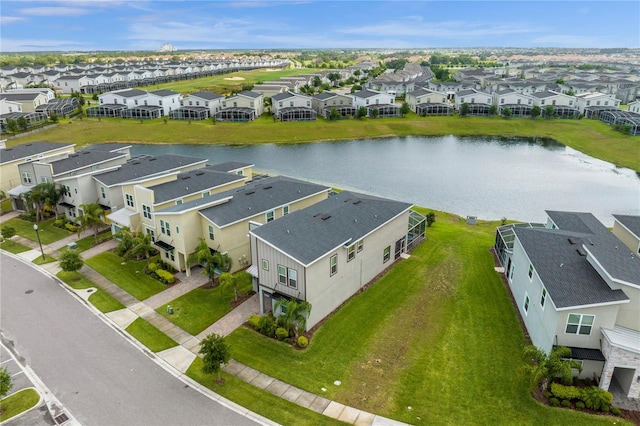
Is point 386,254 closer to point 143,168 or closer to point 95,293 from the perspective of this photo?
point 95,293

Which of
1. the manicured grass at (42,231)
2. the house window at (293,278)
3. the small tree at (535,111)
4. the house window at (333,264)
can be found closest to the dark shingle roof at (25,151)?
the manicured grass at (42,231)

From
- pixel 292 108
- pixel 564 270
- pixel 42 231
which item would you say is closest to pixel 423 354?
pixel 564 270

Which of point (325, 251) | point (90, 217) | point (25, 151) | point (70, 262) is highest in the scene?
point (25, 151)

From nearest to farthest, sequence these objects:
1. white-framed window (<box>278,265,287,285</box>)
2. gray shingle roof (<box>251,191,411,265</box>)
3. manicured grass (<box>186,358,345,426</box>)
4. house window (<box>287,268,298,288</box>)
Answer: manicured grass (<box>186,358,345,426</box>), house window (<box>287,268,298,288</box>), white-framed window (<box>278,265,287,285</box>), gray shingle roof (<box>251,191,411,265</box>)

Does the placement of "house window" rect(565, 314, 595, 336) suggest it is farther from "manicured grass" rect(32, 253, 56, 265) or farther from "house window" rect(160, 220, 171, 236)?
"manicured grass" rect(32, 253, 56, 265)

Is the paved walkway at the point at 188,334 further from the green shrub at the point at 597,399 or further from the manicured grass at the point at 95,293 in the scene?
the green shrub at the point at 597,399

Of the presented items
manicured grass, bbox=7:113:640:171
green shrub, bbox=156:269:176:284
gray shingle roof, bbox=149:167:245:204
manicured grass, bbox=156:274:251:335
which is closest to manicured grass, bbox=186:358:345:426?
manicured grass, bbox=156:274:251:335

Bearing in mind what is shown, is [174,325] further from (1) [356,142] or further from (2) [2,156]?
(1) [356,142]
